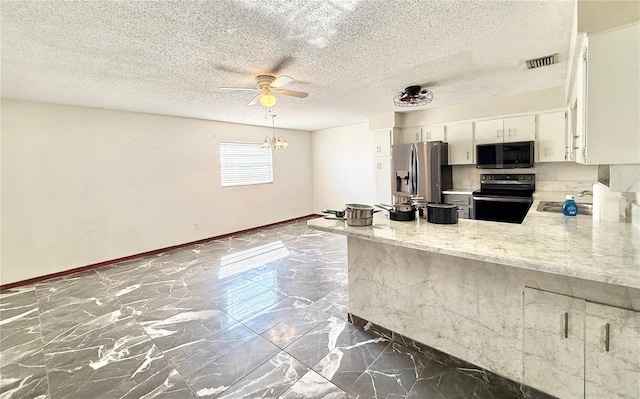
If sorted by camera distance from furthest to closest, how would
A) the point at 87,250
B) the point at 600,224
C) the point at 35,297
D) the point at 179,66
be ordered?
the point at 87,250, the point at 35,297, the point at 179,66, the point at 600,224

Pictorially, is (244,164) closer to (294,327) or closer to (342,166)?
(342,166)

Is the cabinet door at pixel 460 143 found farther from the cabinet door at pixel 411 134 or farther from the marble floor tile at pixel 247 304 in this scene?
the marble floor tile at pixel 247 304

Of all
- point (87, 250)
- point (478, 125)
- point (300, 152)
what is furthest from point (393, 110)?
point (87, 250)

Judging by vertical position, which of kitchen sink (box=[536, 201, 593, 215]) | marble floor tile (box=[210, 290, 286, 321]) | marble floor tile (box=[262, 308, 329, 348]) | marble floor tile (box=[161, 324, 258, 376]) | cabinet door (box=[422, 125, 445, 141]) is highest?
cabinet door (box=[422, 125, 445, 141])

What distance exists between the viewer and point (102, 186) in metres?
4.44

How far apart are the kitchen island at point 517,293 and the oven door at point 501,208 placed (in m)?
1.68

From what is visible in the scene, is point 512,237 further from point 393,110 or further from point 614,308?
point 393,110

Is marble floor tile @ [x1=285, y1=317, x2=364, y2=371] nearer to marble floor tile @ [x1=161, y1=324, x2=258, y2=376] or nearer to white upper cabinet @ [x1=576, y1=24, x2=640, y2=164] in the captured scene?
marble floor tile @ [x1=161, y1=324, x2=258, y2=376]

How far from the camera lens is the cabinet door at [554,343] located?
148cm

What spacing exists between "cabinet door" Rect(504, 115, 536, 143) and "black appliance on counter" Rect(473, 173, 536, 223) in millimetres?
588

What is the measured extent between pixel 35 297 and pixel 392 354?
4178mm

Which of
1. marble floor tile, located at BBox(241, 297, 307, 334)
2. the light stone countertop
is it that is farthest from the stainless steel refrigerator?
marble floor tile, located at BBox(241, 297, 307, 334)

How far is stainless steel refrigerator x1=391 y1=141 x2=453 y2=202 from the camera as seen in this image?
484cm

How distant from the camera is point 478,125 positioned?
4750 mm
